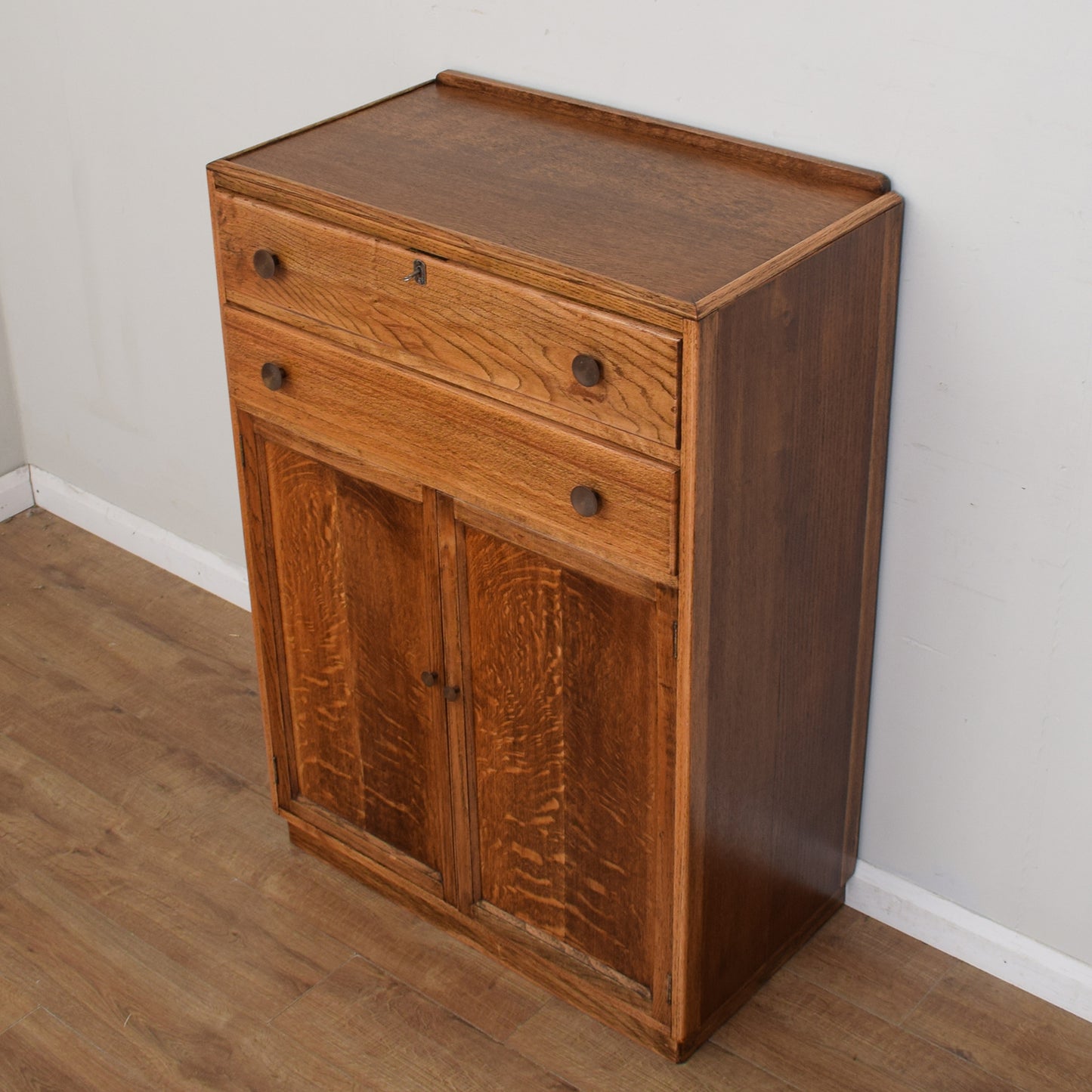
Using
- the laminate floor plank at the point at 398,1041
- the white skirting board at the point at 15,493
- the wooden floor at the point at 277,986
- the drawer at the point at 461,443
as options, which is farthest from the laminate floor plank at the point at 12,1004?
the white skirting board at the point at 15,493

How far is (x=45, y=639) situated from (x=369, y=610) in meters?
1.08

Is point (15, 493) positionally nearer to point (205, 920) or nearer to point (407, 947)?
point (205, 920)

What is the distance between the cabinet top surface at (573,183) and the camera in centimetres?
171

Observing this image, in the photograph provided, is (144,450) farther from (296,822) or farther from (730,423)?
(730,423)

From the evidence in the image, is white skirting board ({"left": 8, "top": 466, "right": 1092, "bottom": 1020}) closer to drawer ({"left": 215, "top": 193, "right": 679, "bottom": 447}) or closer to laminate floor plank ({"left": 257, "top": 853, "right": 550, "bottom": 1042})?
laminate floor plank ({"left": 257, "top": 853, "right": 550, "bottom": 1042})

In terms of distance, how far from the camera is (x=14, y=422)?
11.0ft

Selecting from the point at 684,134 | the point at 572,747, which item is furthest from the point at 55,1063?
the point at 684,134

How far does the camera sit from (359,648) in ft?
7.25

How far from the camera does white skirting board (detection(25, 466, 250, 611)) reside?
3.08 meters

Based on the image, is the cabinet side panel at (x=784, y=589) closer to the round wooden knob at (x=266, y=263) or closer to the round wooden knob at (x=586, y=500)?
the round wooden knob at (x=586, y=500)

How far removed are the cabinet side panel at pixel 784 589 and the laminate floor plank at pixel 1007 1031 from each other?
22 cm

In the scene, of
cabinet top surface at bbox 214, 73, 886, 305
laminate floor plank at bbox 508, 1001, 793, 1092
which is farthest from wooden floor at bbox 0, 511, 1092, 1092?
cabinet top surface at bbox 214, 73, 886, 305

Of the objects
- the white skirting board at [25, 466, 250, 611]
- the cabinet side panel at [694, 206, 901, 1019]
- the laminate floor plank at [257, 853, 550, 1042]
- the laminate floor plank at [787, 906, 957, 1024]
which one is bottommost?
the laminate floor plank at [787, 906, 957, 1024]

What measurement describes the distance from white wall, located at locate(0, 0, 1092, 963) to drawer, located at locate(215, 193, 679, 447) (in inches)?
17.7
